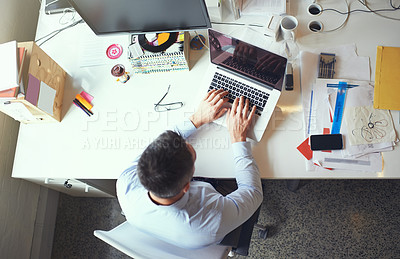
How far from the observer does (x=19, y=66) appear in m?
1.16

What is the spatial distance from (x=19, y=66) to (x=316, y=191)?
5.40 ft

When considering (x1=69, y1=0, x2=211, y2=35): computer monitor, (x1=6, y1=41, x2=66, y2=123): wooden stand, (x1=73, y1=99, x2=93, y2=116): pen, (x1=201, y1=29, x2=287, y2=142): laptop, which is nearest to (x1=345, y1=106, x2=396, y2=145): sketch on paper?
(x1=201, y1=29, x2=287, y2=142): laptop

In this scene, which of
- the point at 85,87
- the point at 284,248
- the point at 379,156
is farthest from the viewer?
the point at 284,248

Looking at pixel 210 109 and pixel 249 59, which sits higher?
pixel 249 59

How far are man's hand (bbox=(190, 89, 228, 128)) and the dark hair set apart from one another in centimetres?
34

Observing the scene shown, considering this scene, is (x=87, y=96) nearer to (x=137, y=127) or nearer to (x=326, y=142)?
(x=137, y=127)

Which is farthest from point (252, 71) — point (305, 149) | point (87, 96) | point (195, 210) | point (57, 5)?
point (57, 5)

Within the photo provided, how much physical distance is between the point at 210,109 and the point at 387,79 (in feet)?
2.34

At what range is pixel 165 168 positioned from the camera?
0.84m

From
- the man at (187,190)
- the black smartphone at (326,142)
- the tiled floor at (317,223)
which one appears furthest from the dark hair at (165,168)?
the tiled floor at (317,223)

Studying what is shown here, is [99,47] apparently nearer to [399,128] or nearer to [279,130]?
[279,130]

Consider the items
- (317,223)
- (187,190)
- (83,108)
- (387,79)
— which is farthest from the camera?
(317,223)

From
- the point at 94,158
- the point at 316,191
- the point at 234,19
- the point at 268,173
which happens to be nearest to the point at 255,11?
the point at 234,19

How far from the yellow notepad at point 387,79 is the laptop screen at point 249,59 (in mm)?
389
